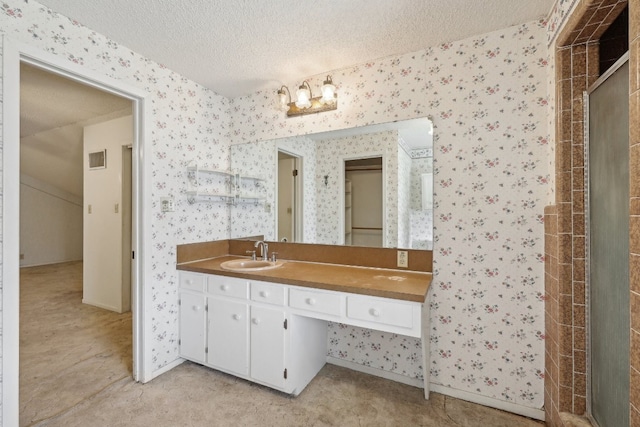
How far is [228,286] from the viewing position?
6.57ft

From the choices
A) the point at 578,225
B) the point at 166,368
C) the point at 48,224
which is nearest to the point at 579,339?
the point at 578,225

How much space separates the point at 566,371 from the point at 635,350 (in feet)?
Answer: 2.50

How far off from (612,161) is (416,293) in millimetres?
986

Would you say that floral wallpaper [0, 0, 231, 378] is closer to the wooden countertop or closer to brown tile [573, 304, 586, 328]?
the wooden countertop

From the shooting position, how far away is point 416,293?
1.50 m

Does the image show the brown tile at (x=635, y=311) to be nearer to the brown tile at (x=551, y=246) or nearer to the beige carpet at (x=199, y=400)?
the brown tile at (x=551, y=246)

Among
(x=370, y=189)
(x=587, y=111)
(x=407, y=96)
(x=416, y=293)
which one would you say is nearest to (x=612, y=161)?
(x=587, y=111)

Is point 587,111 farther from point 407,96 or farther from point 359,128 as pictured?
point 359,128

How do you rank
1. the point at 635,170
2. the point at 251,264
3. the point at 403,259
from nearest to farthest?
the point at 635,170 → the point at 403,259 → the point at 251,264

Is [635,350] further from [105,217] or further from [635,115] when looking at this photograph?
[105,217]

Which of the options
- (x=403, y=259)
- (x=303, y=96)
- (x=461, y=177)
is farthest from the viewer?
(x=303, y=96)

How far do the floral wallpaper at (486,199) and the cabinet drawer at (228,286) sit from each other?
1.18 meters

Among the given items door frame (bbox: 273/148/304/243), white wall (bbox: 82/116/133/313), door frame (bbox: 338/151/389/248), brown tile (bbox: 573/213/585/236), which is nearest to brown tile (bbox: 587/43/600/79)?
brown tile (bbox: 573/213/585/236)

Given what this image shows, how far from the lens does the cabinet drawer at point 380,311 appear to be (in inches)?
59.8
